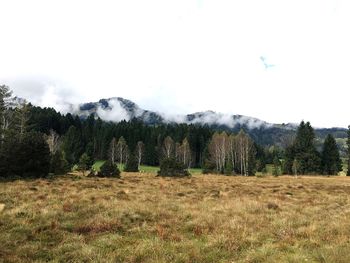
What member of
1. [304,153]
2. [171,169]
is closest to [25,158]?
[171,169]

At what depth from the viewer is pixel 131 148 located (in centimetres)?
12506

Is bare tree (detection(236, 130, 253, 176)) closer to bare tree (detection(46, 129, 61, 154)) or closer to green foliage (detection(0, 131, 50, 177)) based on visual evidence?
bare tree (detection(46, 129, 61, 154))

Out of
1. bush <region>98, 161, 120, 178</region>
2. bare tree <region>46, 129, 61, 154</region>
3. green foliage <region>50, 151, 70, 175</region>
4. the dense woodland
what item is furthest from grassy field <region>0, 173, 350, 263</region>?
bare tree <region>46, 129, 61, 154</region>

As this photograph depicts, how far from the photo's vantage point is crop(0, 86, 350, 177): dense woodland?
37.2m

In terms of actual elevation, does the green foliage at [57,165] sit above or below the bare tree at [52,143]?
below

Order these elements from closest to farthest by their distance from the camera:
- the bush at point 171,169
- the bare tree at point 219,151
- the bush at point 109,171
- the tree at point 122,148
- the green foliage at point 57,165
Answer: the green foliage at point 57,165 → the bush at point 109,171 → the bush at point 171,169 → the bare tree at point 219,151 → the tree at point 122,148

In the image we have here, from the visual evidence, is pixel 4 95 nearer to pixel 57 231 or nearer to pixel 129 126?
pixel 57 231

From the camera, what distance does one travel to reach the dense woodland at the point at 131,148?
3716 cm

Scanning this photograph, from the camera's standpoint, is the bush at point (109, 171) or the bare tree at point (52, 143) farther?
the bare tree at point (52, 143)

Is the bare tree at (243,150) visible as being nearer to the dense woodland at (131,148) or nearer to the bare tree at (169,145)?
the dense woodland at (131,148)

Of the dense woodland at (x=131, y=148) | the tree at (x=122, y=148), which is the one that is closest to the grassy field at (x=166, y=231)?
the dense woodland at (x=131, y=148)

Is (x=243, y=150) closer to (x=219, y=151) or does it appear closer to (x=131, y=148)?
(x=219, y=151)

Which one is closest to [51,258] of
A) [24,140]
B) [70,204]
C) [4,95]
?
[70,204]

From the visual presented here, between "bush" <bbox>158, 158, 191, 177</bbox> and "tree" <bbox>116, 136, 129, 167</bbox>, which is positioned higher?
"tree" <bbox>116, 136, 129, 167</bbox>
